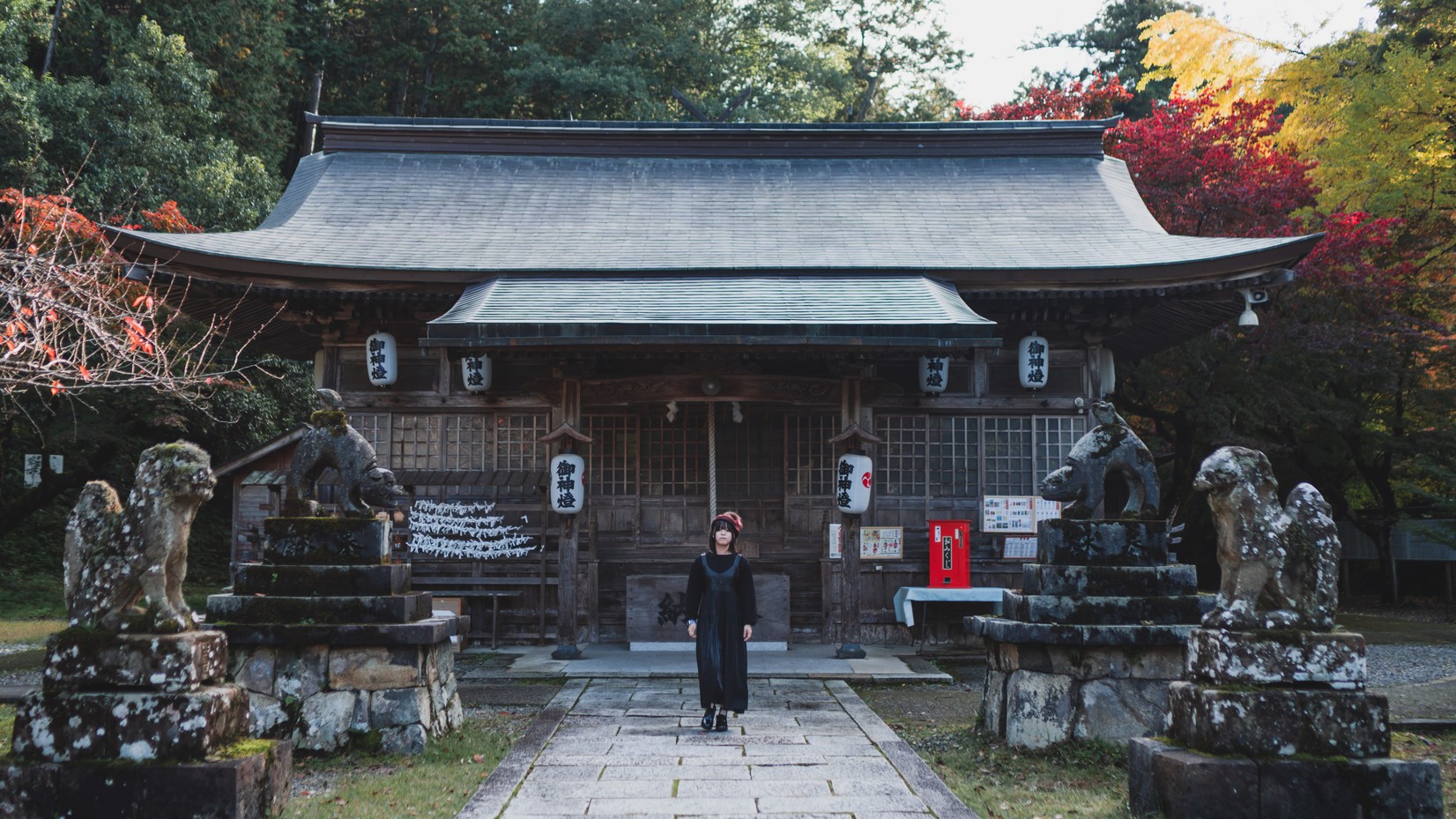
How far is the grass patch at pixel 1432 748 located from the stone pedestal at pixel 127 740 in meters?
6.49

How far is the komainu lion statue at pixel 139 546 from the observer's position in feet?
16.6

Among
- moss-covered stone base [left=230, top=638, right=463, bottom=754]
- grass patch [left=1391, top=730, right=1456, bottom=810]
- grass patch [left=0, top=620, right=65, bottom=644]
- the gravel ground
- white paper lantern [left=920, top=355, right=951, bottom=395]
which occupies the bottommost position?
grass patch [left=0, top=620, right=65, bottom=644]

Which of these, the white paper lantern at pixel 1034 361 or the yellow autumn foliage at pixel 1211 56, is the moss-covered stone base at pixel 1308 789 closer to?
the white paper lantern at pixel 1034 361

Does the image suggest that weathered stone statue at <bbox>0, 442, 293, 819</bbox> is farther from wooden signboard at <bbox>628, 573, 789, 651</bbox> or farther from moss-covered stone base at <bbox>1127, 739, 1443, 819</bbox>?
wooden signboard at <bbox>628, 573, 789, 651</bbox>

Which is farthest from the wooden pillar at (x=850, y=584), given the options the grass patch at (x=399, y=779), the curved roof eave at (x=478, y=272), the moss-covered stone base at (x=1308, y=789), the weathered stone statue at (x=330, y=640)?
the moss-covered stone base at (x=1308, y=789)

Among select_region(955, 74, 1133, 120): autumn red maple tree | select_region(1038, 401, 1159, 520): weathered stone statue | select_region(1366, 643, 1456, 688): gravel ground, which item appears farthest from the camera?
select_region(955, 74, 1133, 120): autumn red maple tree

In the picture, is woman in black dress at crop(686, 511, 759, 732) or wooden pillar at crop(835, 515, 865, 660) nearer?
woman in black dress at crop(686, 511, 759, 732)

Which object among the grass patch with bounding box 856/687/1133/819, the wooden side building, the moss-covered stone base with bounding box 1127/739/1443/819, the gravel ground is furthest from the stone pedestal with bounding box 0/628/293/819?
the gravel ground

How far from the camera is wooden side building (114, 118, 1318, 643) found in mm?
11555

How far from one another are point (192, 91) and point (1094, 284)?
18010 mm

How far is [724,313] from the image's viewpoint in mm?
11133

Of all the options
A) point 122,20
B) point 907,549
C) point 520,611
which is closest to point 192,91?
point 122,20

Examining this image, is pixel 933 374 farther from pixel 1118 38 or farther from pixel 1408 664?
pixel 1118 38

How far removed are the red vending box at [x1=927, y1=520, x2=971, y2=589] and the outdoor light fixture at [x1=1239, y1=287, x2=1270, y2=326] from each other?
3.95 metres
